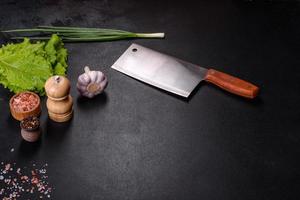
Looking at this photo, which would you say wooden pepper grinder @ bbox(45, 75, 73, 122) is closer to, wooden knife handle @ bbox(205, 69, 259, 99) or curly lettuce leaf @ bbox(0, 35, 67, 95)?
curly lettuce leaf @ bbox(0, 35, 67, 95)

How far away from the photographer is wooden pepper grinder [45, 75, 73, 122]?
1112 mm

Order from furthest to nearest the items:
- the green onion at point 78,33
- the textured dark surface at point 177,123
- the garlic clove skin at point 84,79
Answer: the green onion at point 78,33 → the garlic clove skin at point 84,79 → the textured dark surface at point 177,123

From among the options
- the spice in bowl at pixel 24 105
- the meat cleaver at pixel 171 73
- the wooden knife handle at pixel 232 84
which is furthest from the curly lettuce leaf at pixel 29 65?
the wooden knife handle at pixel 232 84

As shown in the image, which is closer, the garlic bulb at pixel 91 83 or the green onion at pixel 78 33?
the garlic bulb at pixel 91 83

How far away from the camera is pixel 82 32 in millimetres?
1414

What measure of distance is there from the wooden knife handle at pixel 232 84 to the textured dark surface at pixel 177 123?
26 millimetres

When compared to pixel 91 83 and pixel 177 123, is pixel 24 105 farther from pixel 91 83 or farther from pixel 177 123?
pixel 177 123

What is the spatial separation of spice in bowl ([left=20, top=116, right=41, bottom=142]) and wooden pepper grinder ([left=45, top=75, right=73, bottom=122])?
6cm

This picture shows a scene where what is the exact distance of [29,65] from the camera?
1.25 metres

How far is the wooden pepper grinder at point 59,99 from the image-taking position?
111 centimetres

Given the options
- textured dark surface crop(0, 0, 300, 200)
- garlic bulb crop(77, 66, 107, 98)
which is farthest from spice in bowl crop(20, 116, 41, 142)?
garlic bulb crop(77, 66, 107, 98)

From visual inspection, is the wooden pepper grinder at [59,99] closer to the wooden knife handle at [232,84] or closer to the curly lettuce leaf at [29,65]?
the curly lettuce leaf at [29,65]

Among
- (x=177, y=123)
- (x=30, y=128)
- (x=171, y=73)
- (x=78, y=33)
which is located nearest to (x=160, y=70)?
(x=171, y=73)

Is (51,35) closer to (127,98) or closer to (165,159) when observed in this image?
(127,98)
